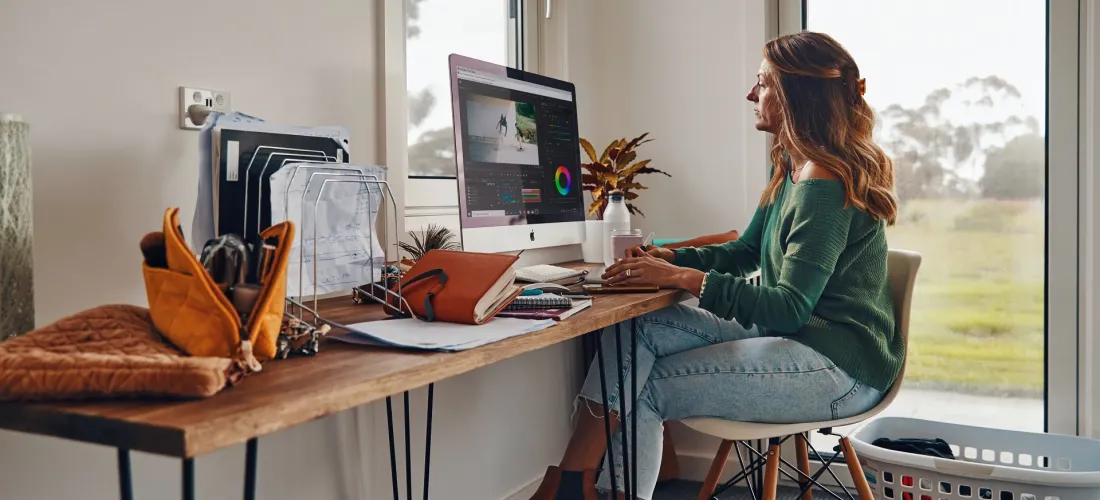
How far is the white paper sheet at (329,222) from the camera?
1.20 m

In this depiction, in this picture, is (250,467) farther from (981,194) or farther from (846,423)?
(981,194)

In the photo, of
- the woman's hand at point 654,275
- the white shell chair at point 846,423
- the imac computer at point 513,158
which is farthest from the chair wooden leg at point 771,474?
the imac computer at point 513,158

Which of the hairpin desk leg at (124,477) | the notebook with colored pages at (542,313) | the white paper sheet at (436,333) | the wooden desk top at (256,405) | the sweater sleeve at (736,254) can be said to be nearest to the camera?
the wooden desk top at (256,405)

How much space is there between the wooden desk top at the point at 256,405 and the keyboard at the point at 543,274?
27.6 inches

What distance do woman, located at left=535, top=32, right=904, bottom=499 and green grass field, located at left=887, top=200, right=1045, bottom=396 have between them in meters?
0.83

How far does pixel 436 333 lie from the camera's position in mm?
1151

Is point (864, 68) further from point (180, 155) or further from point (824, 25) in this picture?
point (180, 155)

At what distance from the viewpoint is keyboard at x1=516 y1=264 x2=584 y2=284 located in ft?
5.97

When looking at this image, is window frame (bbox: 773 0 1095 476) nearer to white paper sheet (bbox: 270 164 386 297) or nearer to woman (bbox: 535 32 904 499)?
woman (bbox: 535 32 904 499)

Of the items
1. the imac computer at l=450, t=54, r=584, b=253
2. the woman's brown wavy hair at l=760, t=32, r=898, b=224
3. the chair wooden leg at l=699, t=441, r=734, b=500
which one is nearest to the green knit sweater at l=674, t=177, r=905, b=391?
the woman's brown wavy hair at l=760, t=32, r=898, b=224

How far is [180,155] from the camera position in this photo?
4.46 feet

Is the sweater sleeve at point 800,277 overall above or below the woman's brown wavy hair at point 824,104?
below

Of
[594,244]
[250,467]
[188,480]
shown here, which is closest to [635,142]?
[594,244]

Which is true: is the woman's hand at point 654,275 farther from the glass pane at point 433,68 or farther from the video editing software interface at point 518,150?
the glass pane at point 433,68
